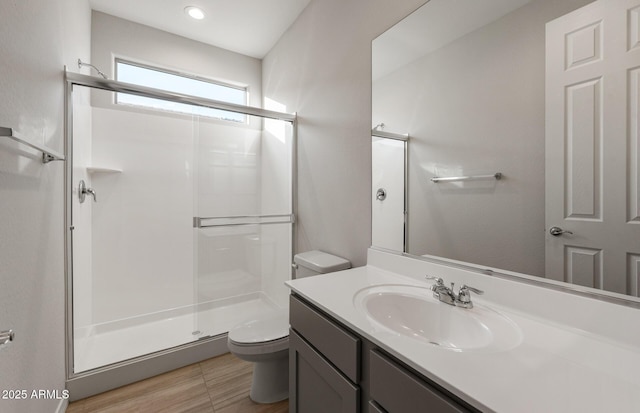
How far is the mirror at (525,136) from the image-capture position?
772mm

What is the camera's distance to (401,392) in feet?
2.31

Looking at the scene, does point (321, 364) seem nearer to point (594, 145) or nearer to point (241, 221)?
point (594, 145)

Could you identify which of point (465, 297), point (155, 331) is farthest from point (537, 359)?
point (155, 331)

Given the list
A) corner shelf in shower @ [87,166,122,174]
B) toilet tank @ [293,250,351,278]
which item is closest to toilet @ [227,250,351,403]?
toilet tank @ [293,250,351,278]

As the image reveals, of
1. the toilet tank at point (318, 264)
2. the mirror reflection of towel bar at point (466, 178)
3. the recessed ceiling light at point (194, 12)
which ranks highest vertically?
the recessed ceiling light at point (194, 12)

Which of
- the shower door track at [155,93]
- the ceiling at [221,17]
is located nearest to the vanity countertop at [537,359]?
the shower door track at [155,93]

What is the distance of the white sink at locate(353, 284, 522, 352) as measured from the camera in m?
0.84

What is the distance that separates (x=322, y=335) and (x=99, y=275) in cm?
239

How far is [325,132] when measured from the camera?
2029mm

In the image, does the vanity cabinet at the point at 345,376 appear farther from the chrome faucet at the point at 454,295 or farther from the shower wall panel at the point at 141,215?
the shower wall panel at the point at 141,215

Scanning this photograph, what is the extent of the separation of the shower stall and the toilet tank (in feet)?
1.88

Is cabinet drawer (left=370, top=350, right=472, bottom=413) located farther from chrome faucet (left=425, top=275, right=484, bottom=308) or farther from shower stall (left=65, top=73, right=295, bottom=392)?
shower stall (left=65, top=73, right=295, bottom=392)

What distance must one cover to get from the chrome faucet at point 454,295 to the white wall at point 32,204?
149 centimetres

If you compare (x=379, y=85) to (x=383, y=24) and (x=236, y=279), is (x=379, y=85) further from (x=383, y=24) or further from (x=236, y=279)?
(x=236, y=279)
